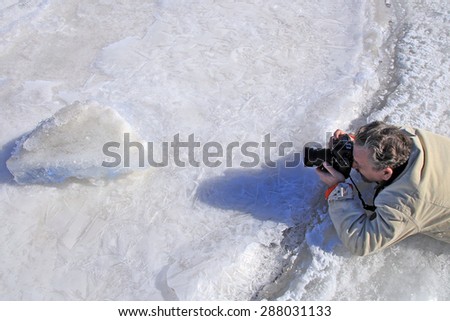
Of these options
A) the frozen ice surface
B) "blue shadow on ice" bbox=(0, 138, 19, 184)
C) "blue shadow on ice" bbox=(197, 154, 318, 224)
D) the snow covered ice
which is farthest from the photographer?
"blue shadow on ice" bbox=(0, 138, 19, 184)

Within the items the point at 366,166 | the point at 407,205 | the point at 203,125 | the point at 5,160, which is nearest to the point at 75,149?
the point at 5,160

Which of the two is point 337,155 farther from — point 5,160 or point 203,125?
point 5,160

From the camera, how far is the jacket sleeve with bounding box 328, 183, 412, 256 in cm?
252

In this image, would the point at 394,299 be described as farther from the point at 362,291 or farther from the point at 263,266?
the point at 263,266

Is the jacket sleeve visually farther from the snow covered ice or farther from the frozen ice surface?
the frozen ice surface

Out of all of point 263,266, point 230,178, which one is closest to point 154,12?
point 230,178

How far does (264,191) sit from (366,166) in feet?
2.57

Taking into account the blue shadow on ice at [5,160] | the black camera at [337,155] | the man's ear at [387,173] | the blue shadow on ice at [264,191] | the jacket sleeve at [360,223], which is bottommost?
the blue shadow on ice at [5,160]

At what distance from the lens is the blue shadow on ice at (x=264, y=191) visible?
3043 millimetres

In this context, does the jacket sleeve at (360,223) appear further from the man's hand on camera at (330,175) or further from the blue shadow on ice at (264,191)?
the blue shadow on ice at (264,191)

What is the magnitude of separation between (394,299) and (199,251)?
1.15m

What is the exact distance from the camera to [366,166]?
258 centimetres

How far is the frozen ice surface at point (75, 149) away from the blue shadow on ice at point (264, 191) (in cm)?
59

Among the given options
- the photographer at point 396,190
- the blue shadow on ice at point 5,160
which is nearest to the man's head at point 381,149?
the photographer at point 396,190
